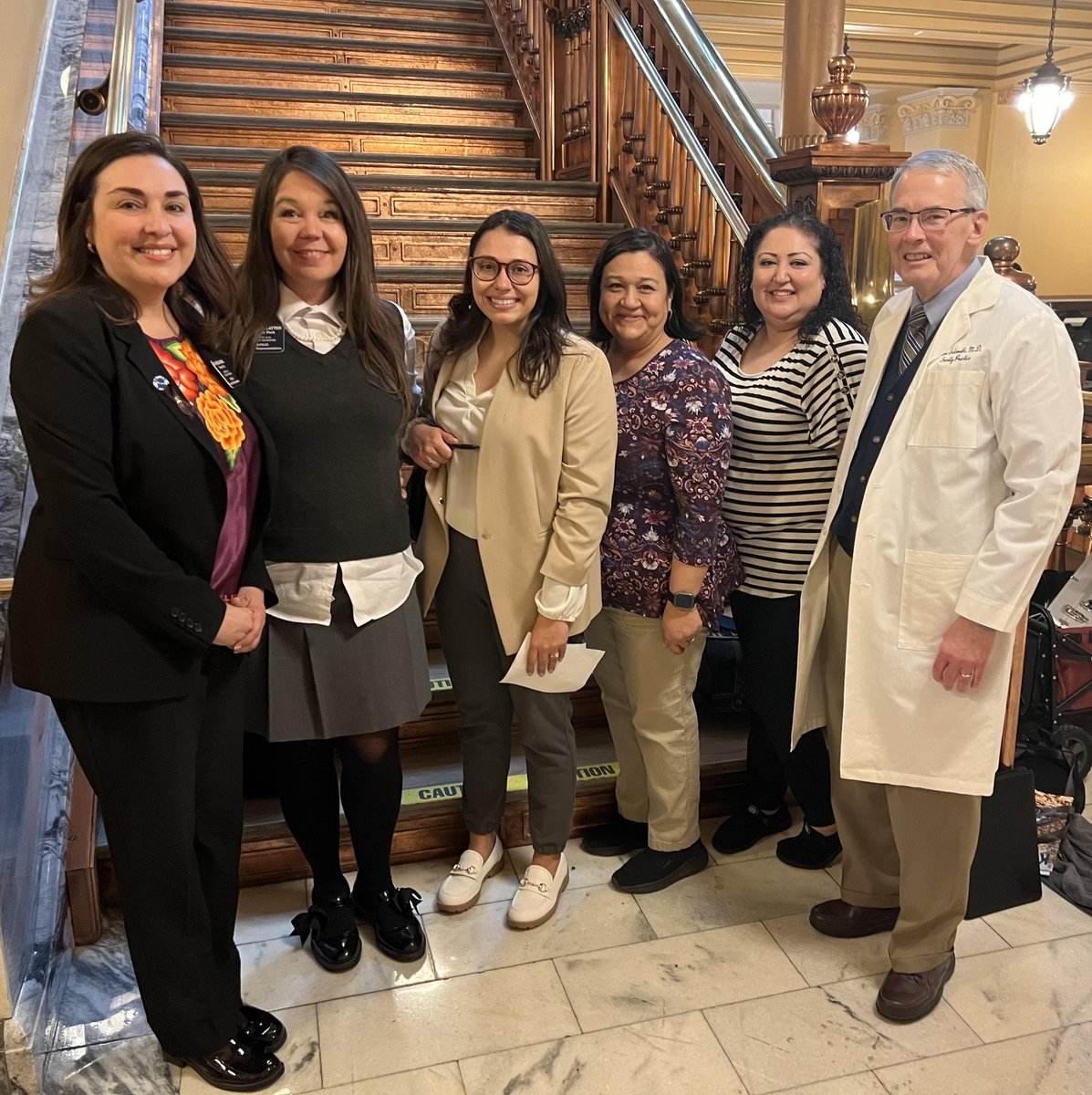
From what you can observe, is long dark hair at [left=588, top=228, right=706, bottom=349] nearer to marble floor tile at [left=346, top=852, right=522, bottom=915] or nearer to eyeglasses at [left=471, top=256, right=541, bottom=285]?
eyeglasses at [left=471, top=256, right=541, bottom=285]

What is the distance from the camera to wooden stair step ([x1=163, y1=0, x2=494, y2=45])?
4785mm

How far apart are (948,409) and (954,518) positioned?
195 millimetres

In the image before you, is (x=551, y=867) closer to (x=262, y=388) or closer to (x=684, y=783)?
(x=684, y=783)

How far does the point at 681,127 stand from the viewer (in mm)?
3443

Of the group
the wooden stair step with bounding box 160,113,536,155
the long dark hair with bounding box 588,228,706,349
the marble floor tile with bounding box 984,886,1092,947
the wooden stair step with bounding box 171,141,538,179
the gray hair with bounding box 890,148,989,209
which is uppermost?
the wooden stair step with bounding box 160,113,536,155

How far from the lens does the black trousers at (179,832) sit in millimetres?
1528

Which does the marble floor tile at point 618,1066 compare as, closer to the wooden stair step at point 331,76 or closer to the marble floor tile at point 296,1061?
the marble floor tile at point 296,1061

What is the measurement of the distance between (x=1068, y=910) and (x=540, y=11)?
4118 millimetres

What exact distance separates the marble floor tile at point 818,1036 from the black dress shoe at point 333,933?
2.49 feet

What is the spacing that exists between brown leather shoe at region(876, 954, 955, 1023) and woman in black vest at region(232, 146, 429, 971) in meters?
1.08

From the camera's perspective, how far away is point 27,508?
1913 millimetres

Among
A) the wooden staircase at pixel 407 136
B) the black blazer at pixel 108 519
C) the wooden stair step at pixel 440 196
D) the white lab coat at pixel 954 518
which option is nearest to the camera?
the black blazer at pixel 108 519

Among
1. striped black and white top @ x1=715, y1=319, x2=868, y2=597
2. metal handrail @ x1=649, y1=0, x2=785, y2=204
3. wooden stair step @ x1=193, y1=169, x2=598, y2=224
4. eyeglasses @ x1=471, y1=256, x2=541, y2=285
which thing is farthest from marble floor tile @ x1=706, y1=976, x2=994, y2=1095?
wooden stair step @ x1=193, y1=169, x2=598, y2=224

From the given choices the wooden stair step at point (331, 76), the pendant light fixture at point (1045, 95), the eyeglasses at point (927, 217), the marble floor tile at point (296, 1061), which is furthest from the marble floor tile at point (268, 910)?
the pendant light fixture at point (1045, 95)
